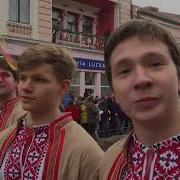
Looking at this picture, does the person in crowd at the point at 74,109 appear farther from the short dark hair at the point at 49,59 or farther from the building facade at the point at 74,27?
the short dark hair at the point at 49,59

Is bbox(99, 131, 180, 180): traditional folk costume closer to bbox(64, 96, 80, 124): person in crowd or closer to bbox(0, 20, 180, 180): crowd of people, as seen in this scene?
bbox(0, 20, 180, 180): crowd of people

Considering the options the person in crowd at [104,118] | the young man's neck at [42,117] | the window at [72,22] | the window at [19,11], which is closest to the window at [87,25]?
the window at [72,22]

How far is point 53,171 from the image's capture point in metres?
2.45

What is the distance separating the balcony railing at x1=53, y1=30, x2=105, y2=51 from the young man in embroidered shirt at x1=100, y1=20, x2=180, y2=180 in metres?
17.3

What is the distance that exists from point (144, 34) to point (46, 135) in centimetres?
92

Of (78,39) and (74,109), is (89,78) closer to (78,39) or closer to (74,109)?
(78,39)

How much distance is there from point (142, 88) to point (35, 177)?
966 mm

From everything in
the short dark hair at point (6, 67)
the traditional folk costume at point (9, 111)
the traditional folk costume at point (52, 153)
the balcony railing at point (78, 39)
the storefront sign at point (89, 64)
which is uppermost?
→ the balcony railing at point (78, 39)

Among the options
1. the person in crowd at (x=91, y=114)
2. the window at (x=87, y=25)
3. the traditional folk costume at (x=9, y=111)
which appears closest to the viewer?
the traditional folk costume at (x=9, y=111)

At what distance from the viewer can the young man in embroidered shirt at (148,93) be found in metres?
1.79

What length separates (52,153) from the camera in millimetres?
2488

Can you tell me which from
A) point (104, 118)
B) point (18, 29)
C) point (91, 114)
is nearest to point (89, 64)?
point (18, 29)

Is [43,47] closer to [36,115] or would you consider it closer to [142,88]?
[36,115]

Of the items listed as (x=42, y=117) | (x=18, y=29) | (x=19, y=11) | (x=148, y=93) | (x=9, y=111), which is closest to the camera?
(x=148, y=93)
